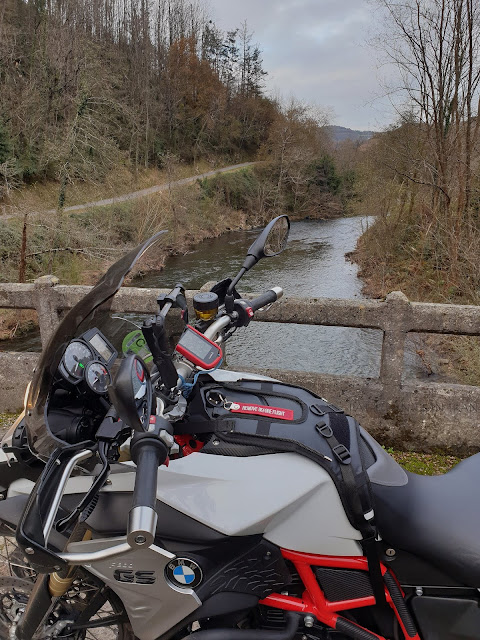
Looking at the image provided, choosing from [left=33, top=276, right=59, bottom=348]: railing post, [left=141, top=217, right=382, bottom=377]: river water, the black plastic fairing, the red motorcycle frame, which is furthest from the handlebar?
[left=33, top=276, right=59, bottom=348]: railing post

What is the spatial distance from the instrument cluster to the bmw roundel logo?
542 millimetres

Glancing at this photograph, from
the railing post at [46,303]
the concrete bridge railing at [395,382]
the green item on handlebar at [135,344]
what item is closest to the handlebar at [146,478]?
the green item on handlebar at [135,344]

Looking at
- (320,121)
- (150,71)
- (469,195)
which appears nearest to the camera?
(469,195)

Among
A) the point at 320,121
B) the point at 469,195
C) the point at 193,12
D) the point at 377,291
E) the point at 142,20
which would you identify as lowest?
the point at 377,291

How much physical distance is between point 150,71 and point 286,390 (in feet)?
149

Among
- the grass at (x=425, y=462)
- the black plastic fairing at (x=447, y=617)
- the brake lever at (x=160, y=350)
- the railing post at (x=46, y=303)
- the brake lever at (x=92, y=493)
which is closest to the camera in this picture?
the brake lever at (x=92, y=493)

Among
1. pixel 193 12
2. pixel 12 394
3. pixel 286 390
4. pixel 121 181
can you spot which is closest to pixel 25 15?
pixel 121 181

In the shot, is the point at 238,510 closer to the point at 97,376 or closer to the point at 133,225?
the point at 97,376

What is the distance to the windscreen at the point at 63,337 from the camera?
49.8 inches

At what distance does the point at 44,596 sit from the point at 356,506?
1008mm

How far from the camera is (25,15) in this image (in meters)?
29.6

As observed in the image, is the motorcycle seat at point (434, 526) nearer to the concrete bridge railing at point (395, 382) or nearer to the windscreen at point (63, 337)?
the windscreen at point (63, 337)

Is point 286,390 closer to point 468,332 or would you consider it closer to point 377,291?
point 468,332

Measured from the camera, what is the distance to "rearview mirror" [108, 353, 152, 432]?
979mm
